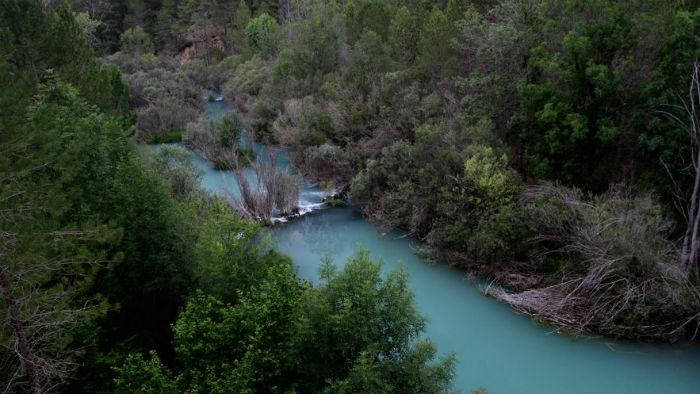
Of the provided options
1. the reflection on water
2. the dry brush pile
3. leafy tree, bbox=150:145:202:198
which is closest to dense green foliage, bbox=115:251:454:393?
the reflection on water

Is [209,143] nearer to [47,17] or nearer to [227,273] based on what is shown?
[47,17]

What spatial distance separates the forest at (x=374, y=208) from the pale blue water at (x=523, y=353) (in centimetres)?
51

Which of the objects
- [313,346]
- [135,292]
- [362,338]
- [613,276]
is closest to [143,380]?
[313,346]

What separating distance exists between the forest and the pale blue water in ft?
1.68

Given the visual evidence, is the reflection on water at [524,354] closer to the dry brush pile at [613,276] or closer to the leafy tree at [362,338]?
the dry brush pile at [613,276]

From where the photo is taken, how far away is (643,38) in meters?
15.8

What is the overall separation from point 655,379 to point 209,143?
2428 centimetres

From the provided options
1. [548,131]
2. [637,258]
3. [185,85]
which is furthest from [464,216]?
[185,85]

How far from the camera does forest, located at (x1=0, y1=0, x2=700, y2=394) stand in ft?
29.7

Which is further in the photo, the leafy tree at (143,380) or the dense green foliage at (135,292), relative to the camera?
the leafy tree at (143,380)

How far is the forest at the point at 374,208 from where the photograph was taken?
29.7ft

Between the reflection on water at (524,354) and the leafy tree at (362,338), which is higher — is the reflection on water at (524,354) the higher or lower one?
the lower one

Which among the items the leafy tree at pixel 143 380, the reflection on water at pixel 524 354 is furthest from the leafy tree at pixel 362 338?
the leafy tree at pixel 143 380

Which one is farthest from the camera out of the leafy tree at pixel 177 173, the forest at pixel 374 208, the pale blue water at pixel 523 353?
the leafy tree at pixel 177 173
